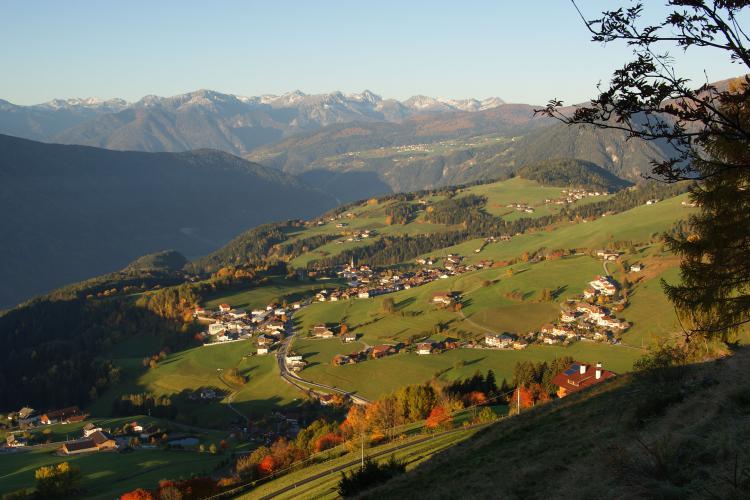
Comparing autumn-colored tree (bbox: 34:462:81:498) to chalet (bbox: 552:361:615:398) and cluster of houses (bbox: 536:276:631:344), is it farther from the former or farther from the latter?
cluster of houses (bbox: 536:276:631:344)

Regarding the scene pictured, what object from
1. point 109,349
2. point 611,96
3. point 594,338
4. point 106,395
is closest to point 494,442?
point 611,96

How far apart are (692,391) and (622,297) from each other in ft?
248

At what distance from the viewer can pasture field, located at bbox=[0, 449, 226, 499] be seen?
49.8 metres

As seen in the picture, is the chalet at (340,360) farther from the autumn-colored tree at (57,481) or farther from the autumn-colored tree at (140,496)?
the autumn-colored tree at (140,496)

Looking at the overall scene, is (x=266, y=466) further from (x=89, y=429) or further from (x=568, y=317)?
(x=568, y=317)

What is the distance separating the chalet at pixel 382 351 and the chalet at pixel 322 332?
14250 millimetres

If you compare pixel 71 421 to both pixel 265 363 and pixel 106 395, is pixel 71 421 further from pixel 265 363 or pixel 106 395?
pixel 265 363

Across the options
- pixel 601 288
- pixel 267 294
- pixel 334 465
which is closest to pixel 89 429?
pixel 334 465

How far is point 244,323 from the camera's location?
11700 centimetres

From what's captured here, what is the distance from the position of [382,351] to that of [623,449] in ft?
232

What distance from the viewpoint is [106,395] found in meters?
92.9

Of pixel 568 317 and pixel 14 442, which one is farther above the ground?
pixel 568 317

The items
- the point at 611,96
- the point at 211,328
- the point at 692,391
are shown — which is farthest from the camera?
the point at 211,328

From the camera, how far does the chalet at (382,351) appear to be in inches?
3275
